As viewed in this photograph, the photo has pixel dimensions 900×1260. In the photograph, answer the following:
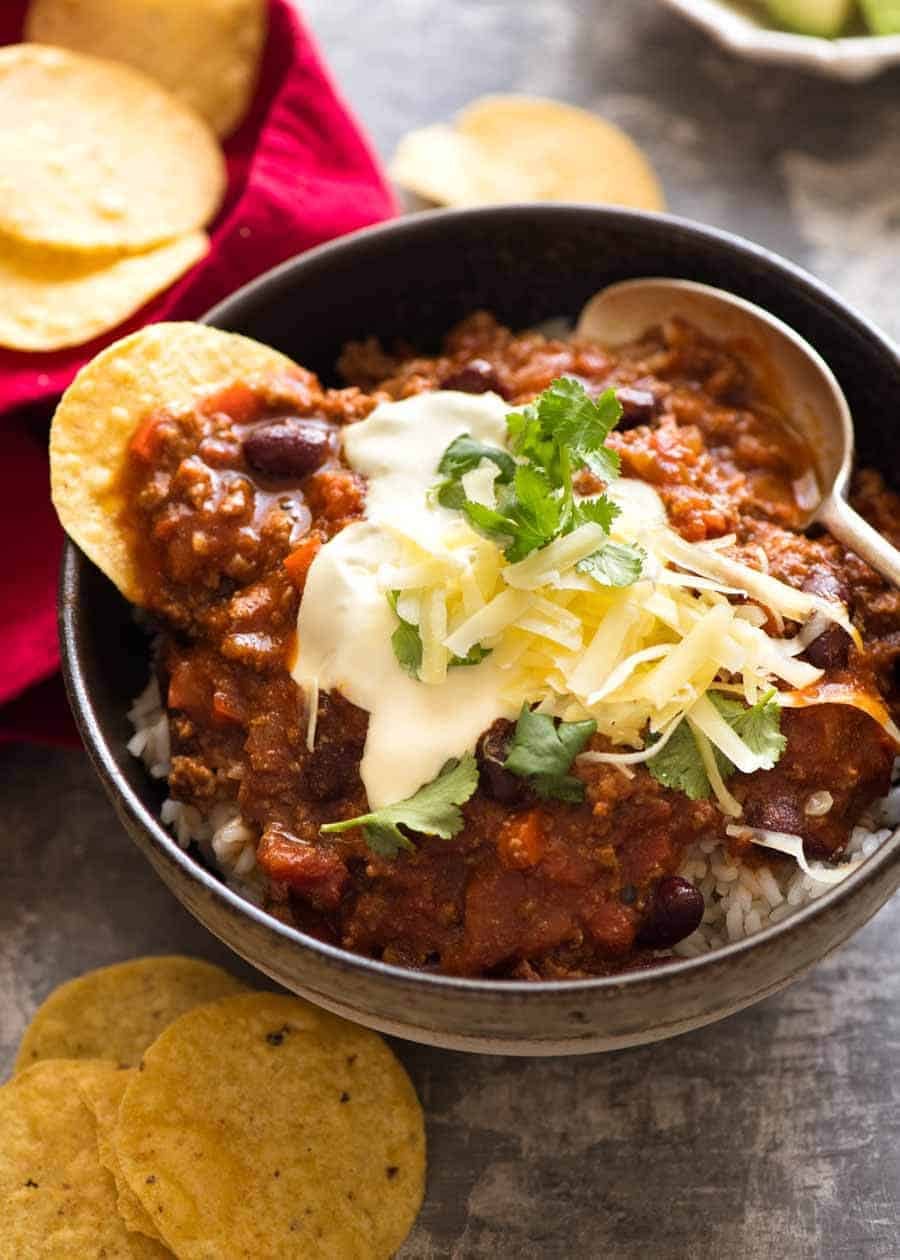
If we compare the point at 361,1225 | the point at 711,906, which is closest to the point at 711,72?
the point at 711,906

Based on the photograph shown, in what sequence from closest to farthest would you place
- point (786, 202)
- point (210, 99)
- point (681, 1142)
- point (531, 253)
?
1. point (681, 1142)
2. point (531, 253)
3. point (210, 99)
4. point (786, 202)

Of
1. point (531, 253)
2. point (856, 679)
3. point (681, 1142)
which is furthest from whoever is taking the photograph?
point (531, 253)

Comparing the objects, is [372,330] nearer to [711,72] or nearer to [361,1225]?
[711,72]

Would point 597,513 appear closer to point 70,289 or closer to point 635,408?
point 635,408

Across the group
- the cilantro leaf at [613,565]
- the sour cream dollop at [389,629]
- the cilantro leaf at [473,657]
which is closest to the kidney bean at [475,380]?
the sour cream dollop at [389,629]

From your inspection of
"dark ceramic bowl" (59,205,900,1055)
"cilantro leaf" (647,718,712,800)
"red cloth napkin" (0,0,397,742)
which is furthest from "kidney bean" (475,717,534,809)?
"red cloth napkin" (0,0,397,742)

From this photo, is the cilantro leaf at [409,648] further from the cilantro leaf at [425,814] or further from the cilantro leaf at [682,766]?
the cilantro leaf at [682,766]
